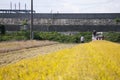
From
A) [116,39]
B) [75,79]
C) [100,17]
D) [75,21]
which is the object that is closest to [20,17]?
[75,21]

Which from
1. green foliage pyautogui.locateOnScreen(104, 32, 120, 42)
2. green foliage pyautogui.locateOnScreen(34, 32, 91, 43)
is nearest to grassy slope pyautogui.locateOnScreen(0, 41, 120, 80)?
green foliage pyautogui.locateOnScreen(34, 32, 91, 43)

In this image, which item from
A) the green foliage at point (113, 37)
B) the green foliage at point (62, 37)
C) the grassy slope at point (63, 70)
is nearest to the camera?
the grassy slope at point (63, 70)

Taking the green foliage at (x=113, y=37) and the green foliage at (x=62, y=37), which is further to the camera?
the green foliage at (x=113, y=37)

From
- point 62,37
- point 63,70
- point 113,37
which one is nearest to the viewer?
point 63,70

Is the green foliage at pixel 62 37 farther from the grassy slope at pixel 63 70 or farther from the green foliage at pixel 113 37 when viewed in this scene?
the grassy slope at pixel 63 70

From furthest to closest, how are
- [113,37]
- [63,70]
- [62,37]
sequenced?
[62,37], [113,37], [63,70]

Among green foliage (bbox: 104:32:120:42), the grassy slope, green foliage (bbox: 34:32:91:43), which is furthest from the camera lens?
green foliage (bbox: 104:32:120:42)

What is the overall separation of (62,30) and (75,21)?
730cm

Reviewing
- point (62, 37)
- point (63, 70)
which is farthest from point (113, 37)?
point (63, 70)

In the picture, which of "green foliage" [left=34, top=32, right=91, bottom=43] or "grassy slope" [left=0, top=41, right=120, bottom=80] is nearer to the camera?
"grassy slope" [left=0, top=41, right=120, bottom=80]

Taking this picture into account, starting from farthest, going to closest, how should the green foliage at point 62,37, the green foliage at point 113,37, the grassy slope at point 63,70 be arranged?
1. the green foliage at point 113,37
2. the green foliage at point 62,37
3. the grassy slope at point 63,70

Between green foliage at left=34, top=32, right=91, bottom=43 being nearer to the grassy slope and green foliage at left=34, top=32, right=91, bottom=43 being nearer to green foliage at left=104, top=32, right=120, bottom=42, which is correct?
green foliage at left=104, top=32, right=120, bottom=42

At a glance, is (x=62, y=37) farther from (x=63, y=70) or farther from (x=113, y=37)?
(x=63, y=70)

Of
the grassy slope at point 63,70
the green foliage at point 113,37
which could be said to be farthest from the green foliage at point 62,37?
the grassy slope at point 63,70
